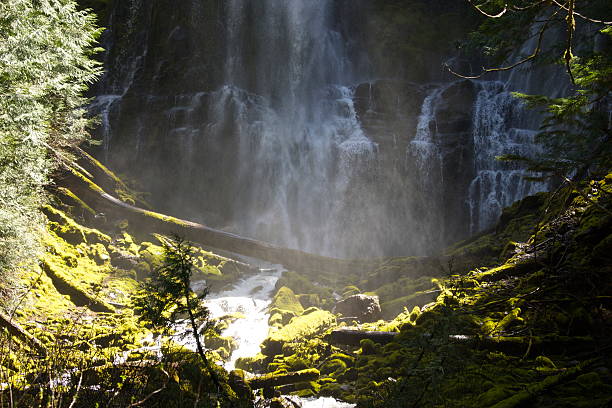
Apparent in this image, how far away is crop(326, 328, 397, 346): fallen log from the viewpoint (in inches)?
233

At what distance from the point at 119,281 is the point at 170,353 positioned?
6.55m

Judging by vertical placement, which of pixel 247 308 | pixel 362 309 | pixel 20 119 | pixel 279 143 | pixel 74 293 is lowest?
pixel 247 308

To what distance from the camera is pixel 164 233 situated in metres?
13.9

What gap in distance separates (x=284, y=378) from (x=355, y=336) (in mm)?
1556

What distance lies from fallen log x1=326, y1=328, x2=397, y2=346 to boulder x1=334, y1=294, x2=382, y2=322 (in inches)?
63.1

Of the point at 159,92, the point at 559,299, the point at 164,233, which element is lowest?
the point at 164,233

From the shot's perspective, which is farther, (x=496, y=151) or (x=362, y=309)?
(x=496, y=151)

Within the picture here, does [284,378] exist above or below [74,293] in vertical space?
below

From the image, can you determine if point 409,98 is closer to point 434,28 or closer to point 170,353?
point 434,28

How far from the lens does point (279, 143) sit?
24375 millimetres

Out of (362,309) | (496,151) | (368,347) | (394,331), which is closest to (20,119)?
(368,347)

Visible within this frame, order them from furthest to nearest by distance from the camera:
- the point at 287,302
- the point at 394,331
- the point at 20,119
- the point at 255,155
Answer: the point at 255,155
the point at 287,302
the point at 394,331
the point at 20,119

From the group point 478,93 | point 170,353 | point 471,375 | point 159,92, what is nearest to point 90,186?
point 170,353

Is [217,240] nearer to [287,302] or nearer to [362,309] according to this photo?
[287,302]
